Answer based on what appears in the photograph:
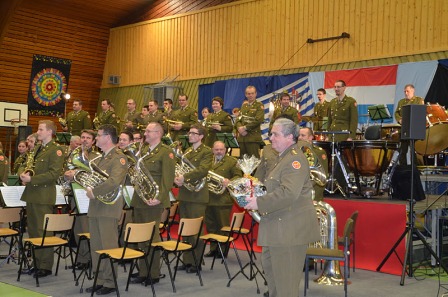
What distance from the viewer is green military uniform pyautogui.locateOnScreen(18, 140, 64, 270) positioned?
747 centimetres

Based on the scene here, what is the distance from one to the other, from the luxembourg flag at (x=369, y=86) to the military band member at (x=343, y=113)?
→ 2.45m

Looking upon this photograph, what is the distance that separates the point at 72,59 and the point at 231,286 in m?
14.9

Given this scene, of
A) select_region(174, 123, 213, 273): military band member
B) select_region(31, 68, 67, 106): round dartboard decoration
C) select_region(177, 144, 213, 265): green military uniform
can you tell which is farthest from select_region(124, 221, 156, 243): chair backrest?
select_region(31, 68, 67, 106): round dartboard decoration

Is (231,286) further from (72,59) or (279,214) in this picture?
(72,59)

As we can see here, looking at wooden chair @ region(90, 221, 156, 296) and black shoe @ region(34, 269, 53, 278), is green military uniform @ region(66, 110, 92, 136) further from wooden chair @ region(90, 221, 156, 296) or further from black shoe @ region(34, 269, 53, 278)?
wooden chair @ region(90, 221, 156, 296)

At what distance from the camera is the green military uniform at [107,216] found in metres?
6.36

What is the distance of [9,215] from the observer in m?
8.12

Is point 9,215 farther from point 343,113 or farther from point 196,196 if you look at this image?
point 343,113

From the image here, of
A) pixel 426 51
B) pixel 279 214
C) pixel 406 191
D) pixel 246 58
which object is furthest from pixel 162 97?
pixel 279 214

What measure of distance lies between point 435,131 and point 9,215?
7135 mm

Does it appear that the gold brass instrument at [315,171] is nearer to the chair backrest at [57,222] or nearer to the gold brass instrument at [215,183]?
the gold brass instrument at [215,183]

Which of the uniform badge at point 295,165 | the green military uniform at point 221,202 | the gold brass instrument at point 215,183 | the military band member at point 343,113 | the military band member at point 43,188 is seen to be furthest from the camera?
the military band member at point 343,113

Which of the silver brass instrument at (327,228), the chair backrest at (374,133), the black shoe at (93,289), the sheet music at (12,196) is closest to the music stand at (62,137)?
the sheet music at (12,196)

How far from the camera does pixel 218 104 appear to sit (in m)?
11.7
